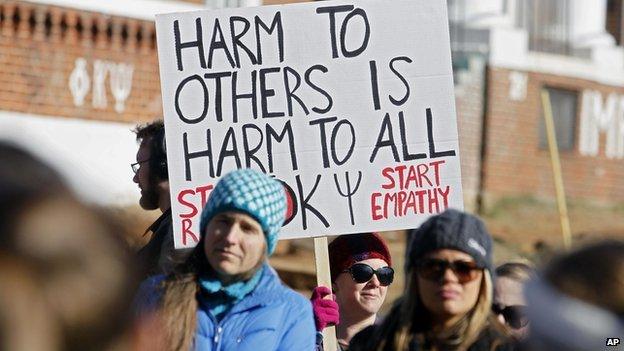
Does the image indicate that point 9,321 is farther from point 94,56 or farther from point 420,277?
point 94,56

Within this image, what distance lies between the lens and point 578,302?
2207mm

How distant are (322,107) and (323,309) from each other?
3.04 feet

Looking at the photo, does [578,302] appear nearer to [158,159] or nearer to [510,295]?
[510,295]

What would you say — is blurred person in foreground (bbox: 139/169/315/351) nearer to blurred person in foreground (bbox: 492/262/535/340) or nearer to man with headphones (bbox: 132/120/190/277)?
blurred person in foreground (bbox: 492/262/535/340)

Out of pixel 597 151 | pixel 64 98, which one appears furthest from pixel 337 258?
pixel 597 151

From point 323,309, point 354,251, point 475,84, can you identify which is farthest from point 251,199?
point 475,84

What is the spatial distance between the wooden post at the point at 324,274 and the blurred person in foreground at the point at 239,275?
82 centimetres

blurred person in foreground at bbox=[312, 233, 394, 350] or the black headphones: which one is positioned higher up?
the black headphones

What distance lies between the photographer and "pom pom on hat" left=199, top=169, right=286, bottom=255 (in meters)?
4.13

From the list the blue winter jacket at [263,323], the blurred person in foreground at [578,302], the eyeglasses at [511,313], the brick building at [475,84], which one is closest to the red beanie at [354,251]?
the eyeglasses at [511,313]

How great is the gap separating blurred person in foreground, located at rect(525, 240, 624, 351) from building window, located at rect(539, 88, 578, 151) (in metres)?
16.8

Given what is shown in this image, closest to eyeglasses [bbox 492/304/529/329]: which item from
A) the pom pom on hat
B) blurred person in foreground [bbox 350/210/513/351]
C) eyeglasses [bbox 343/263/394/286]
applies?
eyeglasses [bbox 343/263/394/286]

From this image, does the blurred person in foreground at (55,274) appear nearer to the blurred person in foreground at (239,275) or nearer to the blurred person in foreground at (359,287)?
the blurred person in foreground at (239,275)

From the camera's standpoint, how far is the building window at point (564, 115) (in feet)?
62.3
